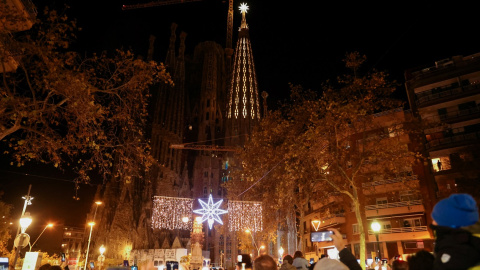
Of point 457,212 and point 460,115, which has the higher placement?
point 460,115

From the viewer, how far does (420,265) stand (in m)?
3.56

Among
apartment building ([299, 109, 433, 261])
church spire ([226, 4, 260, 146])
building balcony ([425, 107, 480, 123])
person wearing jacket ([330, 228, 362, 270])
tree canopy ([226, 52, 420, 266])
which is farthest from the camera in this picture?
church spire ([226, 4, 260, 146])

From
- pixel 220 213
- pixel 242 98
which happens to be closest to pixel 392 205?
pixel 220 213

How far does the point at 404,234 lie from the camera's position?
30094 mm

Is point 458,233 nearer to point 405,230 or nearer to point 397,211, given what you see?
point 405,230

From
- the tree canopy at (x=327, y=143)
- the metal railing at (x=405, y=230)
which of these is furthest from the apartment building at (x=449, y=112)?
the tree canopy at (x=327, y=143)

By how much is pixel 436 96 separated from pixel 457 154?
6431 millimetres

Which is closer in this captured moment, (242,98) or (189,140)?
(189,140)

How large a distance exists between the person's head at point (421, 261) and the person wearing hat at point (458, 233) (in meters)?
0.68

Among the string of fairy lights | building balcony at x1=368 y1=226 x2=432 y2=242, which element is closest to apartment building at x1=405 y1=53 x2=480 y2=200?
building balcony at x1=368 y1=226 x2=432 y2=242

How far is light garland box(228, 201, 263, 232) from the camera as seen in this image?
31.5m

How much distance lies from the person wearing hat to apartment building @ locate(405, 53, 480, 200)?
28.3 meters

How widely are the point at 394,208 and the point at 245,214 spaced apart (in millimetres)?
15698

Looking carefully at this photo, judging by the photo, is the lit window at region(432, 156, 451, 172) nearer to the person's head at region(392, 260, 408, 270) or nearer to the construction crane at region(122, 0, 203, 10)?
the person's head at region(392, 260, 408, 270)
